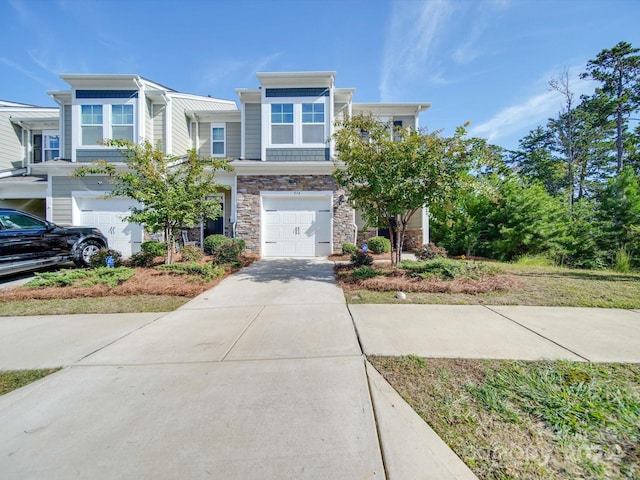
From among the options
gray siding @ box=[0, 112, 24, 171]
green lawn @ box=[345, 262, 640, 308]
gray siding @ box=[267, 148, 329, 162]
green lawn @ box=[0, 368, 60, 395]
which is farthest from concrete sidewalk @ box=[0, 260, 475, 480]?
gray siding @ box=[0, 112, 24, 171]

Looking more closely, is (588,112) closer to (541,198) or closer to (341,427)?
(541,198)

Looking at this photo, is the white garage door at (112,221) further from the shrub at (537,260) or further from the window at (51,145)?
the shrub at (537,260)

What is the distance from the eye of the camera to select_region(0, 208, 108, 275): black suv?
6660mm

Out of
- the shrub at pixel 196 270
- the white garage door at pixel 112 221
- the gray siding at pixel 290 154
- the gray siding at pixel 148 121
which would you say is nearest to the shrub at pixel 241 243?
the shrub at pixel 196 270

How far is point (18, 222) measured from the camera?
7.17 m

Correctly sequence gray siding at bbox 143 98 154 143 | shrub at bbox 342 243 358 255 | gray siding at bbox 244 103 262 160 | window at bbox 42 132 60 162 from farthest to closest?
window at bbox 42 132 60 162, gray siding at bbox 244 103 262 160, gray siding at bbox 143 98 154 143, shrub at bbox 342 243 358 255

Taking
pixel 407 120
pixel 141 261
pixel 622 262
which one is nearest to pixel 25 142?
pixel 141 261

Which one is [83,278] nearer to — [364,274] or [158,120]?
Answer: [364,274]

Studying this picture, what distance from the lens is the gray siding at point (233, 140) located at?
12883 millimetres

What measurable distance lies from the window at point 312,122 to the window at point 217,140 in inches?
176

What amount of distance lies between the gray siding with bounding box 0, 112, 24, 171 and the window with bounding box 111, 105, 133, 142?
6.70 meters

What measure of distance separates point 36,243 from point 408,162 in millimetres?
9635

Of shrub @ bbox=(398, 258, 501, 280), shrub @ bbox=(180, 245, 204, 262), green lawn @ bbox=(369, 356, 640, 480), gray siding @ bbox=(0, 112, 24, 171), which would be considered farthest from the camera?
gray siding @ bbox=(0, 112, 24, 171)

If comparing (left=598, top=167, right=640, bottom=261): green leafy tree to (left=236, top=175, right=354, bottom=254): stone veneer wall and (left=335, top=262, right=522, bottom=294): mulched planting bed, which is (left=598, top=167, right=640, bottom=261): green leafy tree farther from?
(left=236, top=175, right=354, bottom=254): stone veneer wall
